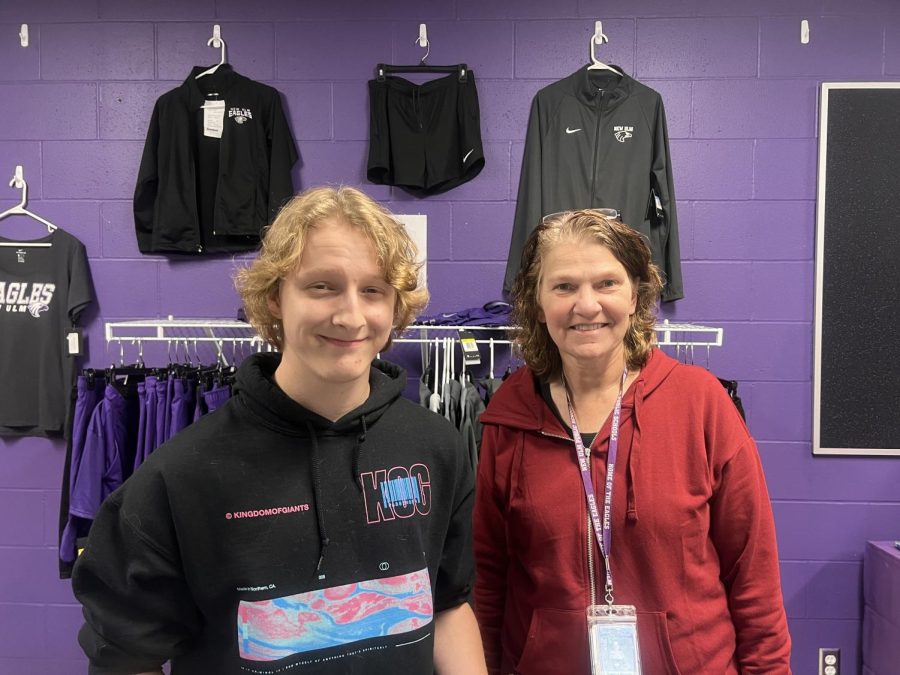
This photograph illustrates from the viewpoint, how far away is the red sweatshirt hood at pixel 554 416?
1.20m

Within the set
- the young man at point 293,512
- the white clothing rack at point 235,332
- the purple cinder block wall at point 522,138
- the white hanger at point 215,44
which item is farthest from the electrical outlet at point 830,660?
the white hanger at point 215,44

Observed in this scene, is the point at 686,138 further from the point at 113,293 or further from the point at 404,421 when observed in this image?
the point at 113,293

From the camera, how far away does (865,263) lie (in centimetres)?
246

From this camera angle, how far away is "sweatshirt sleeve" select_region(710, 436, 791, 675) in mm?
1181

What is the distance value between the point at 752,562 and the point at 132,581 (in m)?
1.05

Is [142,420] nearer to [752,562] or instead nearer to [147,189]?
[147,189]

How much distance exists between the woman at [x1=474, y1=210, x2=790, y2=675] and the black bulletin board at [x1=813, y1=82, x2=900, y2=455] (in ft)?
5.12

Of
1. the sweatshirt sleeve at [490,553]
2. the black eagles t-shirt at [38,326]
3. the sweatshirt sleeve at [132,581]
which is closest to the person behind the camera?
the sweatshirt sleeve at [132,581]

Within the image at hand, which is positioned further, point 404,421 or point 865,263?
point 865,263

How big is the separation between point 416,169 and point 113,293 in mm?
1350

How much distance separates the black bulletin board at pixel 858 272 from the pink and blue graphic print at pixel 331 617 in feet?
7.25

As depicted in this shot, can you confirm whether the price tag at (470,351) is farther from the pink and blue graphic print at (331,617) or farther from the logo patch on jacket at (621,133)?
the pink and blue graphic print at (331,617)

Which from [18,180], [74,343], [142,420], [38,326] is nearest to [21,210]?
[18,180]

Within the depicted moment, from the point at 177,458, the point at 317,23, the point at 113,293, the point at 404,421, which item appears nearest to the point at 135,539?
the point at 177,458
